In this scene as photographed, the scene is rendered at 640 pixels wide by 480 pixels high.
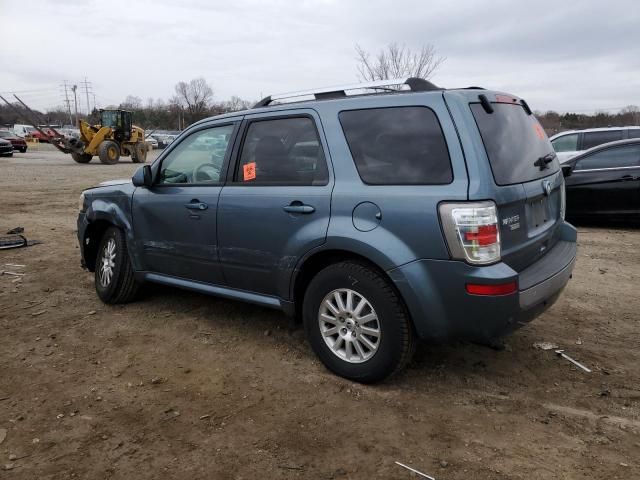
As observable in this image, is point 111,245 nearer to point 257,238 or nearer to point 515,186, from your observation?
point 257,238

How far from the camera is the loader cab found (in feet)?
91.9

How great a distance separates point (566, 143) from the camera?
40.9ft

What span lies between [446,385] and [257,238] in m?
1.60

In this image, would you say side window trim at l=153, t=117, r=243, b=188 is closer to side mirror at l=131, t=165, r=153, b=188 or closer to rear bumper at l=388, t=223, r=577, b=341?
side mirror at l=131, t=165, r=153, b=188

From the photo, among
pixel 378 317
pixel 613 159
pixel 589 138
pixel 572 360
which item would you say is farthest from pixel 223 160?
pixel 589 138

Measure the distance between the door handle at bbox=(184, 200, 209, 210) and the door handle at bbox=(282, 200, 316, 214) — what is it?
82 cm

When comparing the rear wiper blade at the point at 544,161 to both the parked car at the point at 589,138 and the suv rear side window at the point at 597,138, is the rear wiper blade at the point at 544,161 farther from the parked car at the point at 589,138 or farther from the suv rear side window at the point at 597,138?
the suv rear side window at the point at 597,138

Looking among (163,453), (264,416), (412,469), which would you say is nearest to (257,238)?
(264,416)

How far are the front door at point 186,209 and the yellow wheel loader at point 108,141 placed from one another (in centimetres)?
2431

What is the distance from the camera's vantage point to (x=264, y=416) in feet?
10.1

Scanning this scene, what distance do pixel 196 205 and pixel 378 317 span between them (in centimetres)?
177

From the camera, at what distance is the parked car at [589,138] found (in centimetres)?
1185

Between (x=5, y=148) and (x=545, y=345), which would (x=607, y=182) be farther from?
(x=5, y=148)

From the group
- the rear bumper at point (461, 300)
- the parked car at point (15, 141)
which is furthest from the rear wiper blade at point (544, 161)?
the parked car at point (15, 141)
